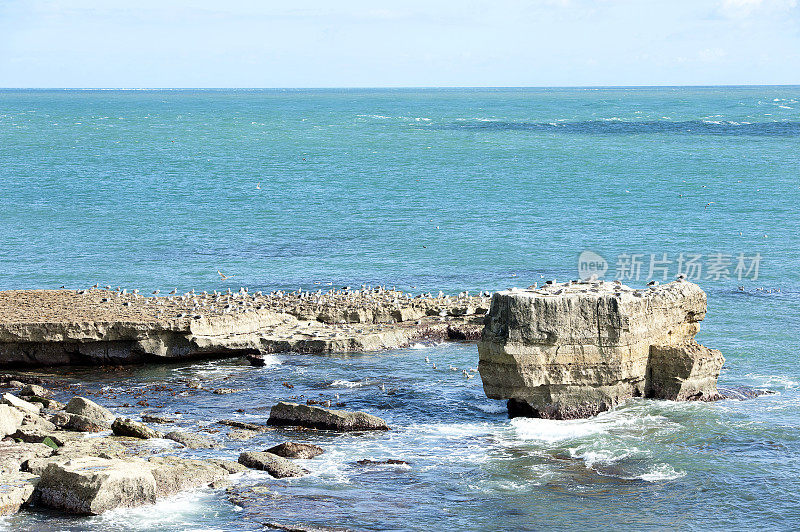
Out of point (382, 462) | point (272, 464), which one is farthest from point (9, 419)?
point (382, 462)

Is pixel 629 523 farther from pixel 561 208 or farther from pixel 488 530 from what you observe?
pixel 561 208

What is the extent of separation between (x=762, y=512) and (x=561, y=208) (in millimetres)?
63377

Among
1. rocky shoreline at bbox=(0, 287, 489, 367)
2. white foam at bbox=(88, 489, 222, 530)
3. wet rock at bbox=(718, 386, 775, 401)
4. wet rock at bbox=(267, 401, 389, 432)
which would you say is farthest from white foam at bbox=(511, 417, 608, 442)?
rocky shoreline at bbox=(0, 287, 489, 367)

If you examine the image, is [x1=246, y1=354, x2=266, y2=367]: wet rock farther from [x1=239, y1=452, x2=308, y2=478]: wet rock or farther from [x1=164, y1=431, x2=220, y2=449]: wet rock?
[x1=239, y1=452, x2=308, y2=478]: wet rock

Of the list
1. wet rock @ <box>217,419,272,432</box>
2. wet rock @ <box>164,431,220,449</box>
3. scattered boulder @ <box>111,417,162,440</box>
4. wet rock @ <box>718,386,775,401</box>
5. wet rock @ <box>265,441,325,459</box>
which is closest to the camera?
wet rock @ <box>265,441,325,459</box>

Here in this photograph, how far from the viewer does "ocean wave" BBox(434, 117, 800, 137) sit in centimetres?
16438

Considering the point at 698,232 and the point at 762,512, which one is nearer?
the point at 762,512

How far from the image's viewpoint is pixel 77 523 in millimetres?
24188

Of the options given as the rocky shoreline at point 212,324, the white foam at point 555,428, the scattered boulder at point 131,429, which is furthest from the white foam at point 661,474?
the rocky shoreline at point 212,324

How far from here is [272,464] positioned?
2803 centimetres

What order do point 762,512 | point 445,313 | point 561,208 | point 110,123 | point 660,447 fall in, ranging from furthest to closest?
point 110,123
point 561,208
point 445,313
point 660,447
point 762,512

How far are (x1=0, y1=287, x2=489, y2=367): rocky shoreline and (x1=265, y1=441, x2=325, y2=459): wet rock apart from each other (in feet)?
40.9

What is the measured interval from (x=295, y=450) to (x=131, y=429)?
17.3 ft

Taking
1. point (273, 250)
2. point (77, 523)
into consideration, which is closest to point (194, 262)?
point (273, 250)
